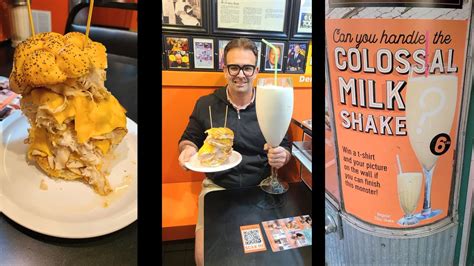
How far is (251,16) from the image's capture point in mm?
540

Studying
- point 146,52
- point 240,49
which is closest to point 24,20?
point 146,52

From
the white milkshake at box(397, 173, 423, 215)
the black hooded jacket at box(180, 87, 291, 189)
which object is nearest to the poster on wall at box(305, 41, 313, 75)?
the black hooded jacket at box(180, 87, 291, 189)

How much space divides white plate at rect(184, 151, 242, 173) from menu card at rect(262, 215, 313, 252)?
0.11 meters

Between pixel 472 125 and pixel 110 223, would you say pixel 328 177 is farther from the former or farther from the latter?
pixel 110 223

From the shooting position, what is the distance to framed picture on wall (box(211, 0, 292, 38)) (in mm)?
529

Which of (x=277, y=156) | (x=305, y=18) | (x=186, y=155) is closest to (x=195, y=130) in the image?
(x=186, y=155)

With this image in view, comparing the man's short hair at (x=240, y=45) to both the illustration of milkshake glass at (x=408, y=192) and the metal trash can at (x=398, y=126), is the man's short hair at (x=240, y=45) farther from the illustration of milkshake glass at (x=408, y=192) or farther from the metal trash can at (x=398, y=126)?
the illustration of milkshake glass at (x=408, y=192)

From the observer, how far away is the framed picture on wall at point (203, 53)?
1.77 feet

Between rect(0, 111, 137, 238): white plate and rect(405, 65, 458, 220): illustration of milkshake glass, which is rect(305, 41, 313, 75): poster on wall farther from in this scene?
rect(0, 111, 137, 238): white plate

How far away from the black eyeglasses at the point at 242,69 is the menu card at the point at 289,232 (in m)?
0.25

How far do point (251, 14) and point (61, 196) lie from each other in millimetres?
466

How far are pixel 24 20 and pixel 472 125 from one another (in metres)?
0.67

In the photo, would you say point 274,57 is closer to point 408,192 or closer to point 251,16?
point 251,16

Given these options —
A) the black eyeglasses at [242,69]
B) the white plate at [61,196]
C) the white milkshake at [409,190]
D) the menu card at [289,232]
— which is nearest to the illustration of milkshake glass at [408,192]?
the white milkshake at [409,190]
